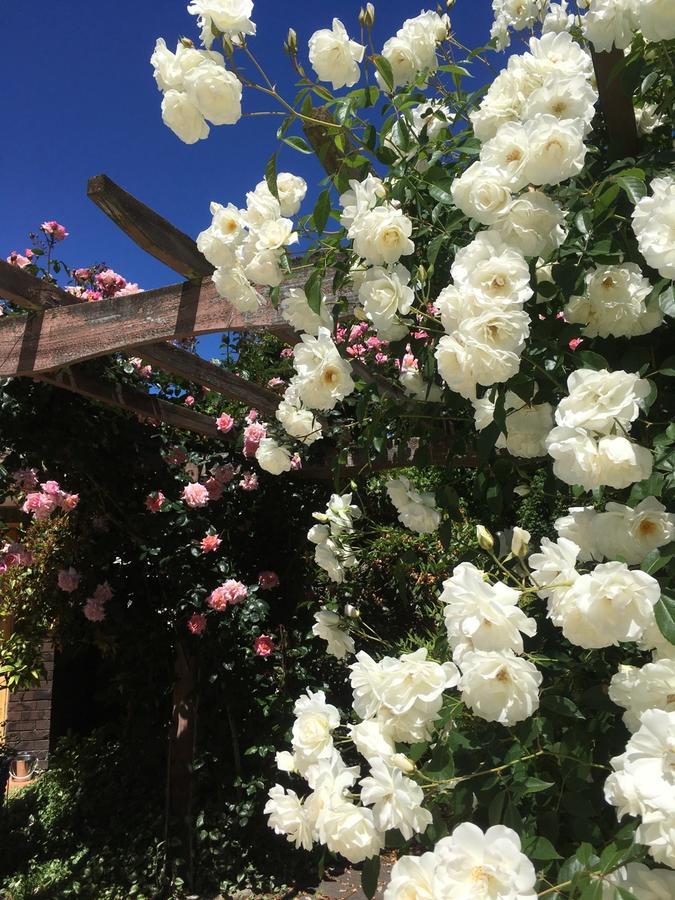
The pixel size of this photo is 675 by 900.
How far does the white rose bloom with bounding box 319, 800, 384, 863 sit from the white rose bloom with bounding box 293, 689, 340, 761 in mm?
103

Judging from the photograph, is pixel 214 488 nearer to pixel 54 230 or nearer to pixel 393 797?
pixel 54 230

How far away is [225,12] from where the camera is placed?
1147mm

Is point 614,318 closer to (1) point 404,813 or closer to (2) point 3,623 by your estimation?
(1) point 404,813

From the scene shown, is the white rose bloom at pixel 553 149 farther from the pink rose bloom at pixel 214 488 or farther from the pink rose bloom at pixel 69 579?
the pink rose bloom at pixel 69 579

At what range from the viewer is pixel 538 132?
96cm

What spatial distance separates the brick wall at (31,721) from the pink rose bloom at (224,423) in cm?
305

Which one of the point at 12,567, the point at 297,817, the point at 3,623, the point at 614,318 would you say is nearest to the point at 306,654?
the point at 12,567

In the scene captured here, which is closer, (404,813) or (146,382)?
(404,813)

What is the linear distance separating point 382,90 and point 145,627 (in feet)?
10.7

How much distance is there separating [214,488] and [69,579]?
88 centimetres

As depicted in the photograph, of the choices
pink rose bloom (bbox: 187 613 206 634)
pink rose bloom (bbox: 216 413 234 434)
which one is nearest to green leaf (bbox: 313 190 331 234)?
pink rose bloom (bbox: 216 413 234 434)

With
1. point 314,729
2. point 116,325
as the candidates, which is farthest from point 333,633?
point 116,325

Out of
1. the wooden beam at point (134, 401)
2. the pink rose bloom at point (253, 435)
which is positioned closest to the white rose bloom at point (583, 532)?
the wooden beam at point (134, 401)

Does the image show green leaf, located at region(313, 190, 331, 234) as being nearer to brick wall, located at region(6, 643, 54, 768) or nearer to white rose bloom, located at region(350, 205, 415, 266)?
white rose bloom, located at region(350, 205, 415, 266)
